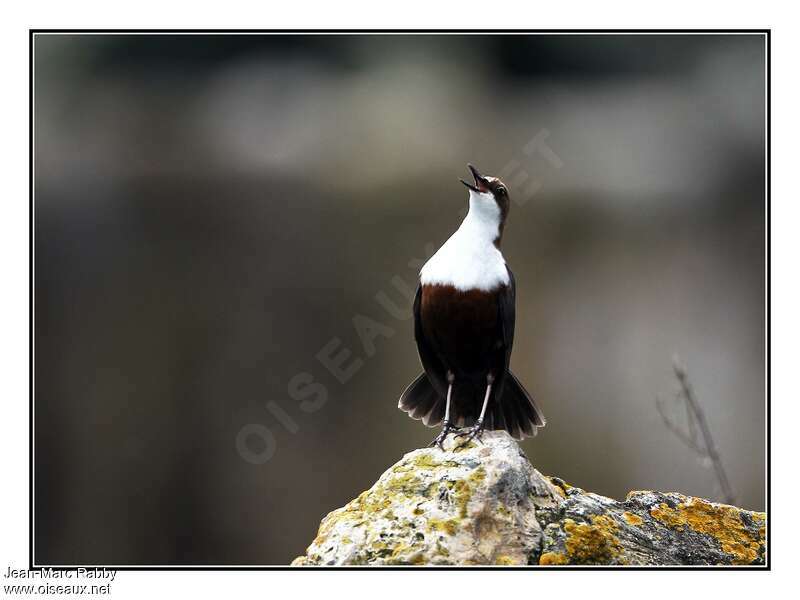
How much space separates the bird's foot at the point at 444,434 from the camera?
14.4ft

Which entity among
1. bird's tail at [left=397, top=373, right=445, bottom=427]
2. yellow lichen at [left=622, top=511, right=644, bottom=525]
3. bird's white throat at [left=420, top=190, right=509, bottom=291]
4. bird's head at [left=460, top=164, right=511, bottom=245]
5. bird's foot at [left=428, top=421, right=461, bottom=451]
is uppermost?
bird's head at [left=460, top=164, right=511, bottom=245]

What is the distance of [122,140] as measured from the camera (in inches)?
444

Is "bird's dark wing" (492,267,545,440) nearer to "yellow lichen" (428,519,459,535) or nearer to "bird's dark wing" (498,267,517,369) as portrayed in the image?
"bird's dark wing" (498,267,517,369)

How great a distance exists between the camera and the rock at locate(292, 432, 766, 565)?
3.80 meters

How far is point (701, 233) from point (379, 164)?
3886 millimetres

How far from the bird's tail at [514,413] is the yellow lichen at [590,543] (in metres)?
1.23

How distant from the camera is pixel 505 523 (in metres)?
3.87

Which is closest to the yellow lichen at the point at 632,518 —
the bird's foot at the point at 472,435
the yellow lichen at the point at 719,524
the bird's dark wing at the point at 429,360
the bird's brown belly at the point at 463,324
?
the yellow lichen at the point at 719,524

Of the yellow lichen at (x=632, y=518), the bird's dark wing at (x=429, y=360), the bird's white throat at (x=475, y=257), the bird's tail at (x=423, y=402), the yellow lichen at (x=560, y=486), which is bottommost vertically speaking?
the yellow lichen at (x=632, y=518)

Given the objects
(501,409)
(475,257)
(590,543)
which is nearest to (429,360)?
(501,409)

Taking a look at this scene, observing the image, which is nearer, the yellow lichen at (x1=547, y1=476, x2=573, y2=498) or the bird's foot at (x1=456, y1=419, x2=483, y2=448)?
the yellow lichen at (x1=547, y1=476, x2=573, y2=498)

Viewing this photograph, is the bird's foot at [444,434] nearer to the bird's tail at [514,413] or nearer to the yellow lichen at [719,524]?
the bird's tail at [514,413]

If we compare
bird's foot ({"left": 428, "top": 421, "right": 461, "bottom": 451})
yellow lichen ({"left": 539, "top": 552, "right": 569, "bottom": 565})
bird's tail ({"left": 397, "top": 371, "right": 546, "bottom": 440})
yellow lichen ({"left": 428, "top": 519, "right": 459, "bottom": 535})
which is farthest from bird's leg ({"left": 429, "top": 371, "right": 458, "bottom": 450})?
yellow lichen ({"left": 539, "top": 552, "right": 569, "bottom": 565})

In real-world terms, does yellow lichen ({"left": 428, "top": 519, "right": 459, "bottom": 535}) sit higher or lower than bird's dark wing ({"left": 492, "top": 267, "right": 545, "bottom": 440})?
lower
